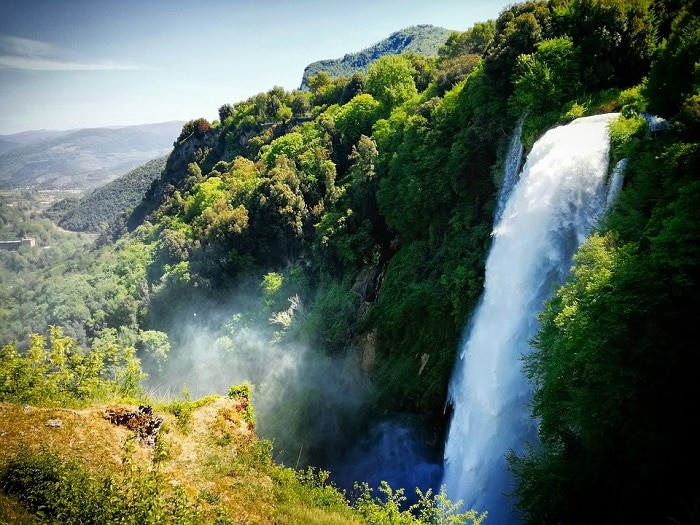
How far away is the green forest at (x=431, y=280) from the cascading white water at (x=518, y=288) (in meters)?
1.44

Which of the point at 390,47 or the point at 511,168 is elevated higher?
the point at 390,47

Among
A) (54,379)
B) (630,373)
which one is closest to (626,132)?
(630,373)

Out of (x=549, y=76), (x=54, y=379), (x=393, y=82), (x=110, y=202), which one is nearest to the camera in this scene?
(x=54, y=379)

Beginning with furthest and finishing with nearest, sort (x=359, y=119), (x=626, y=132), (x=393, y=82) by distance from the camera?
(x=359, y=119) < (x=393, y=82) < (x=626, y=132)

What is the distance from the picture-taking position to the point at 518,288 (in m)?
19.8

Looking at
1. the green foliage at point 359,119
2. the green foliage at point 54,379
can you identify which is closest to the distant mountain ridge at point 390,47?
the green foliage at point 359,119

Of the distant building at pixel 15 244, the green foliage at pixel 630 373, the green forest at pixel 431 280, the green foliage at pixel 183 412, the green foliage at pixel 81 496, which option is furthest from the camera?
the distant building at pixel 15 244

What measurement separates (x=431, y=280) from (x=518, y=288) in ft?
29.9

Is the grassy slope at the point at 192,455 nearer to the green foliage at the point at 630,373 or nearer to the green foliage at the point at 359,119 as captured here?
the green foliage at the point at 630,373

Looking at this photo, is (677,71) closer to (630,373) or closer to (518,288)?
(518,288)

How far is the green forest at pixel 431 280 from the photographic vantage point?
11242mm

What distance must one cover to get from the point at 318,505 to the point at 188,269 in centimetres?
3933

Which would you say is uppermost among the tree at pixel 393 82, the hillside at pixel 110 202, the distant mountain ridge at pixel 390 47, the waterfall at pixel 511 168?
the distant mountain ridge at pixel 390 47

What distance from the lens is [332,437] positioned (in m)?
31.7
